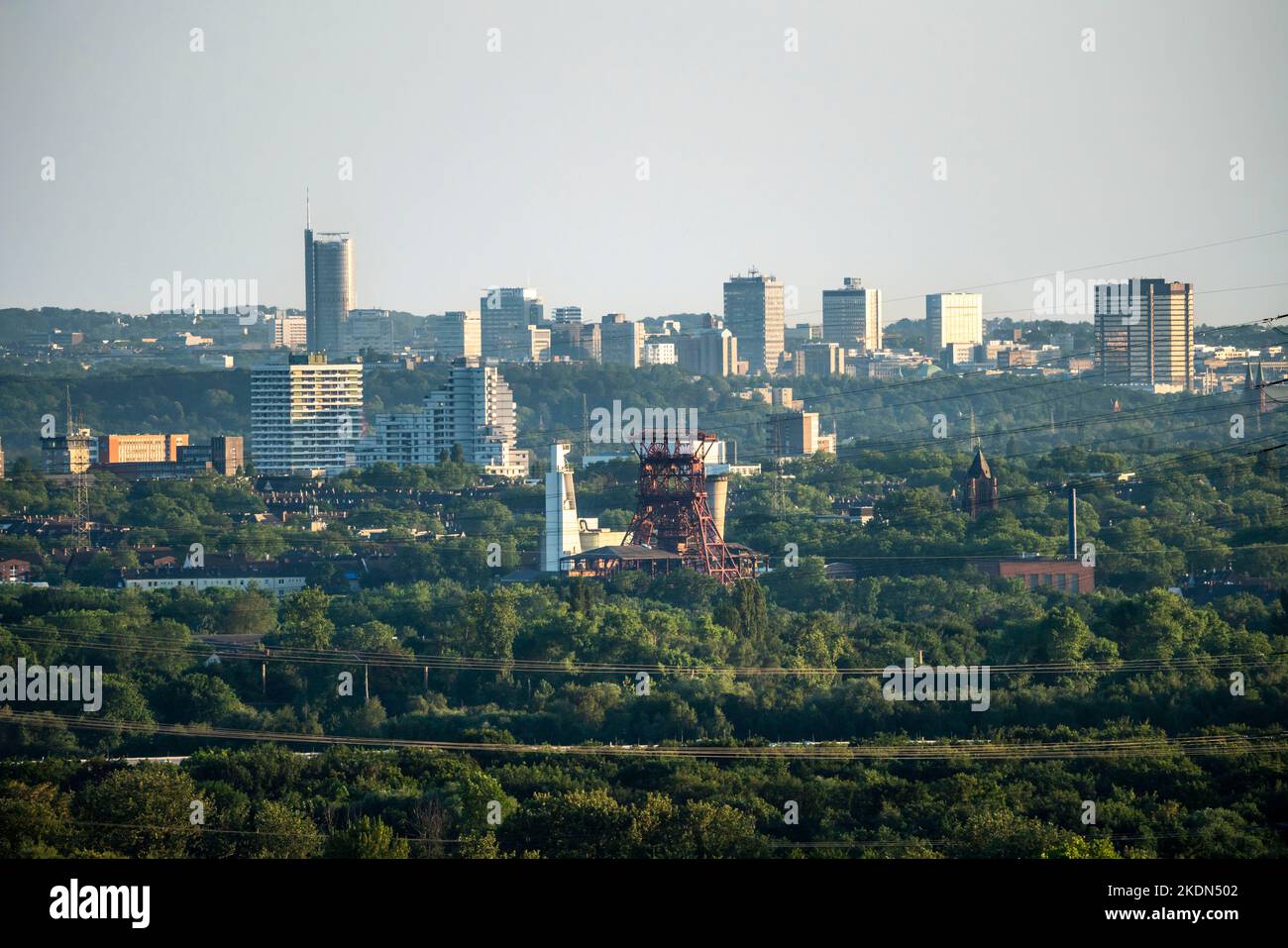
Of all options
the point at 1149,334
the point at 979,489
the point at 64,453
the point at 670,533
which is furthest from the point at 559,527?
the point at 1149,334

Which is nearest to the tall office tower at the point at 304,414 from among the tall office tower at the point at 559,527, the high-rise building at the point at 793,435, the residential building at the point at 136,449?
the residential building at the point at 136,449

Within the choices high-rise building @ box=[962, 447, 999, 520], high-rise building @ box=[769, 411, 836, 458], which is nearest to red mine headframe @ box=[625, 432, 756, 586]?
high-rise building @ box=[962, 447, 999, 520]

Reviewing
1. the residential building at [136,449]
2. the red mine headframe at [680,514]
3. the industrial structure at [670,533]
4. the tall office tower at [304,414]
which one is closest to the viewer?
the industrial structure at [670,533]

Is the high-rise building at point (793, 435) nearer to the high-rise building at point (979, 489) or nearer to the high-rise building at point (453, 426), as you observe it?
the high-rise building at point (453, 426)

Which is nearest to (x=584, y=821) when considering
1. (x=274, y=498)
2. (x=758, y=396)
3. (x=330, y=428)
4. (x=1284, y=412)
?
(x=274, y=498)

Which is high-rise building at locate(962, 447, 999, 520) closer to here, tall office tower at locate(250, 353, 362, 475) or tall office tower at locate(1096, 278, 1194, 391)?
tall office tower at locate(250, 353, 362, 475)
